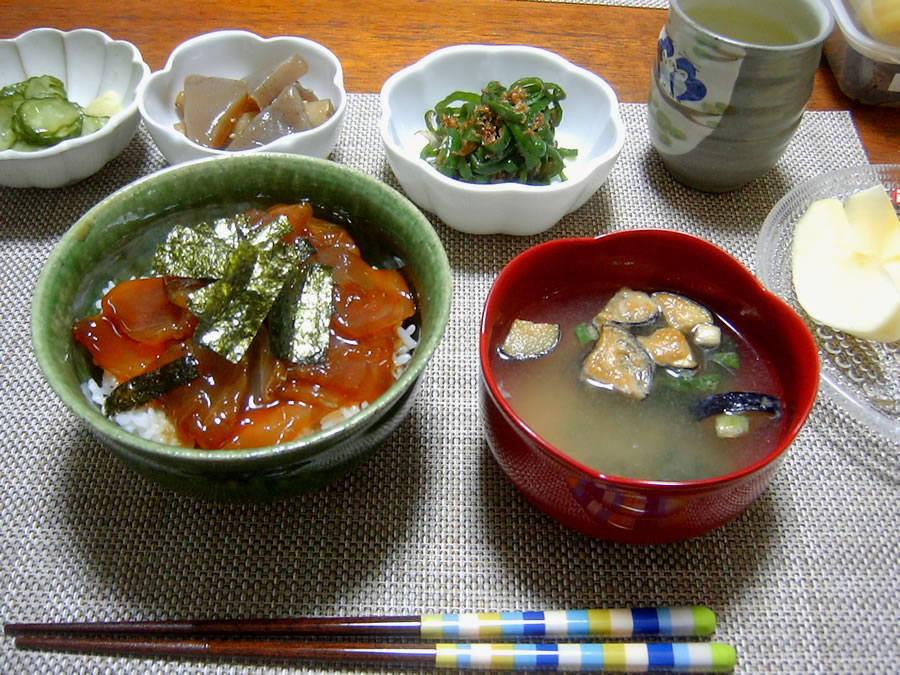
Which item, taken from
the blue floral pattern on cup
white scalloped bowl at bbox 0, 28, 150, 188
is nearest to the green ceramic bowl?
white scalloped bowl at bbox 0, 28, 150, 188

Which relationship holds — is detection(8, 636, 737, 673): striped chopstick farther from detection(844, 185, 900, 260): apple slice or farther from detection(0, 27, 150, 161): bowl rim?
detection(0, 27, 150, 161): bowl rim

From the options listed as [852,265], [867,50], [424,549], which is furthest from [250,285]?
[867,50]

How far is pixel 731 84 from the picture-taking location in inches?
59.7

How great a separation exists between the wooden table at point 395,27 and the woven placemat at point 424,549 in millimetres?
1174

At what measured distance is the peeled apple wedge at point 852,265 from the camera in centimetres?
137

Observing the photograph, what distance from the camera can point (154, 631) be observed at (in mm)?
1063

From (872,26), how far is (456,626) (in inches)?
72.8

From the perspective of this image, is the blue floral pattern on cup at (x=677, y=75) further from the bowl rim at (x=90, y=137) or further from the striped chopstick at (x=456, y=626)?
the bowl rim at (x=90, y=137)

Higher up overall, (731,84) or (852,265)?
(731,84)

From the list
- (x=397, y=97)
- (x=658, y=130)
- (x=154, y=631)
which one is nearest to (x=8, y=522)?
(x=154, y=631)

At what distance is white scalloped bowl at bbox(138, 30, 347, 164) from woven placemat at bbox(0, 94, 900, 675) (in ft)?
2.01

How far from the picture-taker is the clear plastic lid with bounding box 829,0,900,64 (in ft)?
5.87

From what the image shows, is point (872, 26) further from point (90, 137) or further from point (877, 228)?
point (90, 137)

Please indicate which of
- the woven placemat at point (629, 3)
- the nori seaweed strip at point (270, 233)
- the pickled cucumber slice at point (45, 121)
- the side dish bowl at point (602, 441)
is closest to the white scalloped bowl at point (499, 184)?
the side dish bowl at point (602, 441)
